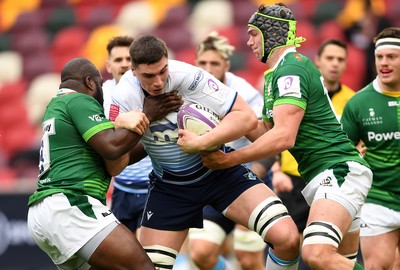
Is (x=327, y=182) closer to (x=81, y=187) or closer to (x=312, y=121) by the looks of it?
(x=312, y=121)

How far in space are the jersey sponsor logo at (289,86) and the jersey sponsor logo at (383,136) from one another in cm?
170

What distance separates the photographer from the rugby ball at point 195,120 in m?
6.89

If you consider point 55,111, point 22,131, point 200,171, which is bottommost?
point 22,131

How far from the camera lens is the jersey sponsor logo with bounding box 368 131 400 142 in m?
8.20

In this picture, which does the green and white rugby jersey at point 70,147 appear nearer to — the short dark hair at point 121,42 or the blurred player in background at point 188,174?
the blurred player in background at point 188,174

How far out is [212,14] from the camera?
15.4 m

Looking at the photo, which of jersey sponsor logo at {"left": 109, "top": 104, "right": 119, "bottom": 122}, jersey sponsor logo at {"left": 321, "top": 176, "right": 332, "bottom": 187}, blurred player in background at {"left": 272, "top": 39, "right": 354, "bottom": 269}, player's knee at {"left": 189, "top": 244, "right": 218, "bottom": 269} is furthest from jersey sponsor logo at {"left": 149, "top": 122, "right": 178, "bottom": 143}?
blurred player in background at {"left": 272, "top": 39, "right": 354, "bottom": 269}

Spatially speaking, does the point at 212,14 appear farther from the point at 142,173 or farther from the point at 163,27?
the point at 142,173

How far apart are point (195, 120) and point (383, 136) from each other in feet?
7.09

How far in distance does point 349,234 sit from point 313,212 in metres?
0.64

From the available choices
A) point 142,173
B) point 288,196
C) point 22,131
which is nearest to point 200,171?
point 142,173

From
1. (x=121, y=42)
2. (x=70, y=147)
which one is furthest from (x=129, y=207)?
(x=70, y=147)

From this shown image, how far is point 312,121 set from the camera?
22.9 ft

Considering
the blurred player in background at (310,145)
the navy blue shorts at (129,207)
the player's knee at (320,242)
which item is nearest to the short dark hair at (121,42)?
the navy blue shorts at (129,207)
